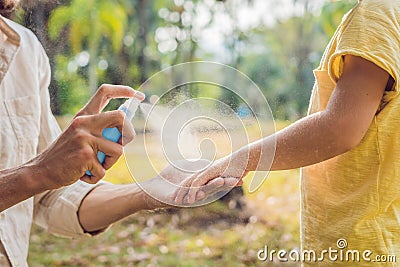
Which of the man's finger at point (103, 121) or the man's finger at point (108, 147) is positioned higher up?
the man's finger at point (103, 121)

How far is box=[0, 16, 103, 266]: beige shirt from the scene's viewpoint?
691 mm

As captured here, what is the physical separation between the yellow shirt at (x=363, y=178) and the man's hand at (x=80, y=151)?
177 mm

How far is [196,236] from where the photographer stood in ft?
3.70

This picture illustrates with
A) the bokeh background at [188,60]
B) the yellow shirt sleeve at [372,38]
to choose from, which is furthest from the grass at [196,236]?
the yellow shirt sleeve at [372,38]

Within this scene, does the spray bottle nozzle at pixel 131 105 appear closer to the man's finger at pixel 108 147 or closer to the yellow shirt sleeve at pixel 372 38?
the man's finger at pixel 108 147

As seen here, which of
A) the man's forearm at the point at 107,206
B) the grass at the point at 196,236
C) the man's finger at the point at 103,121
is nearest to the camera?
the man's finger at the point at 103,121

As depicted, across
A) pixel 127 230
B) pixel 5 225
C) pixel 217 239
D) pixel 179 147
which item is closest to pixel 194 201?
pixel 179 147

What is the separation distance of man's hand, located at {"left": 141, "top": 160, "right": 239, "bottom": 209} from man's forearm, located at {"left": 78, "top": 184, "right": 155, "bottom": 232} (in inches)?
3.3

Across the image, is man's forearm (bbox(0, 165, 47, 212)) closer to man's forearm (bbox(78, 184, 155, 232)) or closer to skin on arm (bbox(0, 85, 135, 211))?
skin on arm (bbox(0, 85, 135, 211))

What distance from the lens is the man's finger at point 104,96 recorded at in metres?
0.57

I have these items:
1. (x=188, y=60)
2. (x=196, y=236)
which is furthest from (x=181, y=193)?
(x=196, y=236)

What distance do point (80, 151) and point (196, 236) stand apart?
25.2 inches

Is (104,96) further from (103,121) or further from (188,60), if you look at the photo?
(188,60)

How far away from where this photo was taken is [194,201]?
593mm
